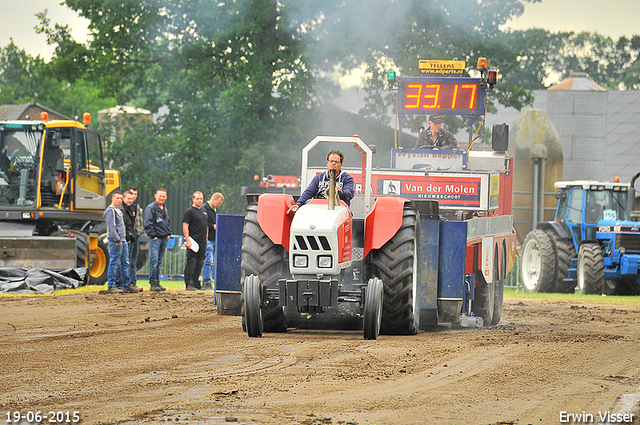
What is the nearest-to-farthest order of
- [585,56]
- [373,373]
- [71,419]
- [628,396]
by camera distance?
[71,419]
[628,396]
[373,373]
[585,56]

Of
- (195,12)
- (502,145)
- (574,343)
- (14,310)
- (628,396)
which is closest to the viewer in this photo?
(628,396)

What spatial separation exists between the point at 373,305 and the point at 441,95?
640 cm

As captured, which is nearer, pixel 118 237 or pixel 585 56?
pixel 118 237

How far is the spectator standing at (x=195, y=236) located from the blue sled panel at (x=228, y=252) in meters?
7.16

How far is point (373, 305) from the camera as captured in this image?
8.67m

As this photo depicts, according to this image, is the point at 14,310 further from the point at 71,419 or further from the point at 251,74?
the point at 251,74

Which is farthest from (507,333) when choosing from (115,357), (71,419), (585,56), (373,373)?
(585,56)

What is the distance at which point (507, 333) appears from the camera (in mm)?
10195

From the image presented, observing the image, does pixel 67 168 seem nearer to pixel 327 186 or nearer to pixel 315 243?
pixel 327 186

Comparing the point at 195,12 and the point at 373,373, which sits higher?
the point at 195,12

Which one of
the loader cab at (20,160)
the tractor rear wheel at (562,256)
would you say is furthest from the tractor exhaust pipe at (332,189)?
the tractor rear wheel at (562,256)

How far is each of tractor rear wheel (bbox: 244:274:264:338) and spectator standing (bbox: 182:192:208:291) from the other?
27.7 feet

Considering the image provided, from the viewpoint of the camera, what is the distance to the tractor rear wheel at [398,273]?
9.05m

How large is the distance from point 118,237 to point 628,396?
1093 centimetres
